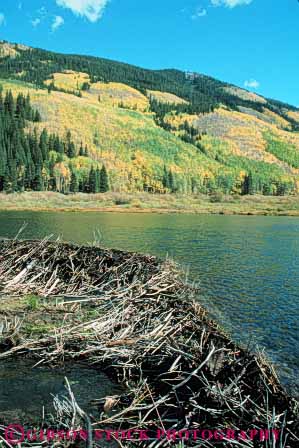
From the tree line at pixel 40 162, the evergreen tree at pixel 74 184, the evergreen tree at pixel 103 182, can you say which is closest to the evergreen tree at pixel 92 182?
the tree line at pixel 40 162

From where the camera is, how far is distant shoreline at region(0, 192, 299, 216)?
94.0 m

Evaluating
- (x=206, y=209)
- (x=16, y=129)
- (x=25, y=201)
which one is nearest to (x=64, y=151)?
(x=16, y=129)

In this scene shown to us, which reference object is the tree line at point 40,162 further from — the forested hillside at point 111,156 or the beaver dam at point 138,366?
the beaver dam at point 138,366

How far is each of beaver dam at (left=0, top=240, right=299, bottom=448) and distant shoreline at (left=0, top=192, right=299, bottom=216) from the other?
7617cm

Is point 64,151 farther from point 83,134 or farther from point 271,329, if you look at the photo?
point 271,329

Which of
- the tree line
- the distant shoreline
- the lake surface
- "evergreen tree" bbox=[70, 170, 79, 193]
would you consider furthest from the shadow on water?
"evergreen tree" bbox=[70, 170, 79, 193]

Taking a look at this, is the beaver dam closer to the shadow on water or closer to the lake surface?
the shadow on water

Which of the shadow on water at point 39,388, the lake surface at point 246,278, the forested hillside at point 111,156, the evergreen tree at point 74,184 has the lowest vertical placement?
the lake surface at point 246,278

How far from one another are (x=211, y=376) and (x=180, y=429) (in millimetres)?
1444

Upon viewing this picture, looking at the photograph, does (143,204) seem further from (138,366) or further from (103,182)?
(138,366)

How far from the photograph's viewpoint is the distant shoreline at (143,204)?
308 feet

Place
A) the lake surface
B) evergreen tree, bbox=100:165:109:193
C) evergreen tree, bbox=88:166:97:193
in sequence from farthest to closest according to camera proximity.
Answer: evergreen tree, bbox=100:165:109:193
evergreen tree, bbox=88:166:97:193
the lake surface

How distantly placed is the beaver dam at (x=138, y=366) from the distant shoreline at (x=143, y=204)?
76.2 meters

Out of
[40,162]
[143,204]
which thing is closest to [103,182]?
[40,162]
